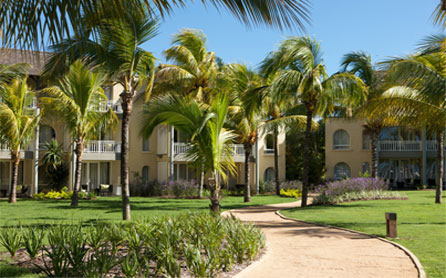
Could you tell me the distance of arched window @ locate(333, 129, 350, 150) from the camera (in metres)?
37.7

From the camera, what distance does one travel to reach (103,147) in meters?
30.7

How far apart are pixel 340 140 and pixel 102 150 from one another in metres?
19.5

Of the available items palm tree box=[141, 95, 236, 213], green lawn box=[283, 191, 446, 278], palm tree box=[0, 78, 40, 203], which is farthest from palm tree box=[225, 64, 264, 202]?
palm tree box=[0, 78, 40, 203]

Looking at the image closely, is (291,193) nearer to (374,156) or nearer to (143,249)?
(374,156)

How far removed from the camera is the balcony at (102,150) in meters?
29.9

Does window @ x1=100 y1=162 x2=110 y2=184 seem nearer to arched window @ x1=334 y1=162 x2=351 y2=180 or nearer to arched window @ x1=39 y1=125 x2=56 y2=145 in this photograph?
arched window @ x1=39 y1=125 x2=56 y2=145

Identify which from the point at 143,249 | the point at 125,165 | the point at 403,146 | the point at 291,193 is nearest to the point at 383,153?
the point at 403,146

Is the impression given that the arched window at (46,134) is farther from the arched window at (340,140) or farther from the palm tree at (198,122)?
the palm tree at (198,122)

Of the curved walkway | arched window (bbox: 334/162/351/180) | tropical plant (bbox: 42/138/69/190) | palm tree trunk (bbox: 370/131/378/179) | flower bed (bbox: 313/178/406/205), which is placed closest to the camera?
the curved walkway

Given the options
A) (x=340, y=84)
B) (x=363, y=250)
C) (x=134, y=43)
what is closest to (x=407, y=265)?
(x=363, y=250)

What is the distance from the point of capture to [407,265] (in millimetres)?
7785

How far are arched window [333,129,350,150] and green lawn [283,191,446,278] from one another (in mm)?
19348

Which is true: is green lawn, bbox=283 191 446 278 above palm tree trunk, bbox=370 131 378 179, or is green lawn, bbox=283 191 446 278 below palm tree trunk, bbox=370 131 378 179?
below

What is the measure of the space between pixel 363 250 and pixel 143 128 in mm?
5850
